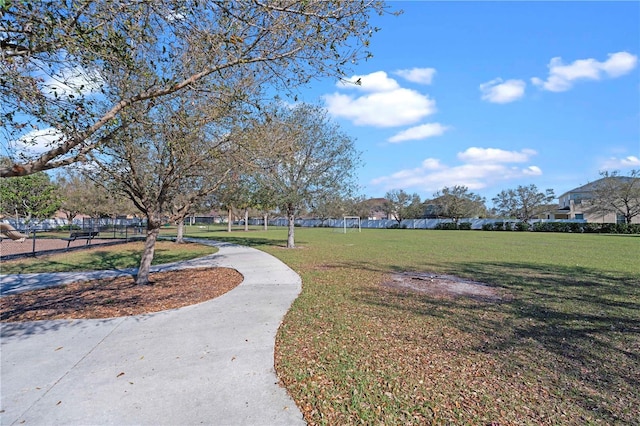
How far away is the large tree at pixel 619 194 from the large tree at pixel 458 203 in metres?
18.6

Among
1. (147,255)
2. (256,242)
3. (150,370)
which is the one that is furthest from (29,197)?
(150,370)

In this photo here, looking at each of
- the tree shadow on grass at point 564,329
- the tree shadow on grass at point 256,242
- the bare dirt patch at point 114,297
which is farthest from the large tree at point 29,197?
the tree shadow on grass at point 564,329

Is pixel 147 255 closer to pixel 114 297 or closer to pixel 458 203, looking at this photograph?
pixel 114 297

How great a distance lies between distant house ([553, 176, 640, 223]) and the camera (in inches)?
1837

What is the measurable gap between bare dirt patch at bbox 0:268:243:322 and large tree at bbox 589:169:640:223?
164 feet

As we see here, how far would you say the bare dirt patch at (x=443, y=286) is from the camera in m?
7.58

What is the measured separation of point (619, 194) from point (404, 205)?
34290 mm

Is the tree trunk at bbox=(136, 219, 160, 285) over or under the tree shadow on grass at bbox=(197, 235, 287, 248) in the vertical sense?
over

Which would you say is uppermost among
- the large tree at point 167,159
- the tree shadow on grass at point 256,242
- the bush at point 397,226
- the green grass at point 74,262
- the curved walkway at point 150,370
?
the large tree at point 167,159

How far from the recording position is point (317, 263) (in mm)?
12781

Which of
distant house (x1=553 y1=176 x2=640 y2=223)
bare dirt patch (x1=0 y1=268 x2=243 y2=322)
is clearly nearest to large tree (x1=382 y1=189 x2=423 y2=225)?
distant house (x1=553 y1=176 x2=640 y2=223)

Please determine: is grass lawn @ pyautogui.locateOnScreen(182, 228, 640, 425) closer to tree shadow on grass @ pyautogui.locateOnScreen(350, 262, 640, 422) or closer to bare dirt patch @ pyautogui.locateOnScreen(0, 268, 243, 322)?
tree shadow on grass @ pyautogui.locateOnScreen(350, 262, 640, 422)

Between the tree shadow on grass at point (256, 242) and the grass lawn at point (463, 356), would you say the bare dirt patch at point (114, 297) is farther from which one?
the tree shadow on grass at point (256, 242)

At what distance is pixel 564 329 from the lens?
521 centimetres
